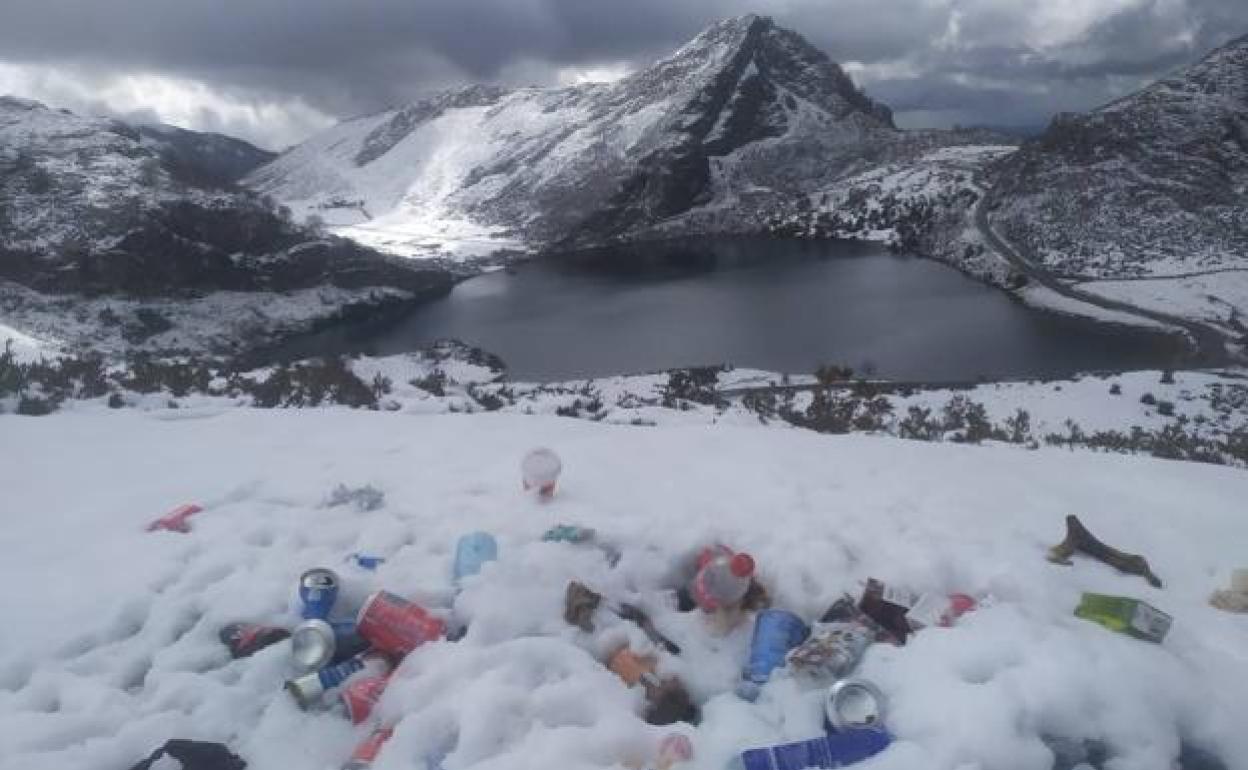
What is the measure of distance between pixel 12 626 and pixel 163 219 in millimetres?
102339

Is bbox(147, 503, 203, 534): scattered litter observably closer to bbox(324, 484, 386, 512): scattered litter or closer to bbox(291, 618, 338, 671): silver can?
bbox(324, 484, 386, 512): scattered litter

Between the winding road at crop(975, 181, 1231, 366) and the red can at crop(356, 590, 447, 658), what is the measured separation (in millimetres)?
58128

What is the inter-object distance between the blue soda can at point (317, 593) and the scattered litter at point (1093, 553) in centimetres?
439

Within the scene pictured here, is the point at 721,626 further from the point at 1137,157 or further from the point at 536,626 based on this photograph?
the point at 1137,157

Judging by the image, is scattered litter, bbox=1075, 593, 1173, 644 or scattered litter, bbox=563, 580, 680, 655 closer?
scattered litter, bbox=1075, 593, 1173, 644

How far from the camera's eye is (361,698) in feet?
13.5

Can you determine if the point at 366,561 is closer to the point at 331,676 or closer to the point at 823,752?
the point at 331,676

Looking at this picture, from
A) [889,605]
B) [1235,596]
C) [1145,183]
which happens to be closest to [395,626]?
[889,605]

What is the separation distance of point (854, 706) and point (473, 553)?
249cm

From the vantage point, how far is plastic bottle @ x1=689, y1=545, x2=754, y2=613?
472 cm

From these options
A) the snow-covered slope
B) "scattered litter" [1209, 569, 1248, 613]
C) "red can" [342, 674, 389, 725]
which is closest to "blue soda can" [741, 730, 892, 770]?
"red can" [342, 674, 389, 725]

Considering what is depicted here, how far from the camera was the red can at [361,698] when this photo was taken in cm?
408

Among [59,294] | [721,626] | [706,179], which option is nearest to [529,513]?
[721,626]

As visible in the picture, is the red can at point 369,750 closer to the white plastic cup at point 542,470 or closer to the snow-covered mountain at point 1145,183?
the white plastic cup at point 542,470
